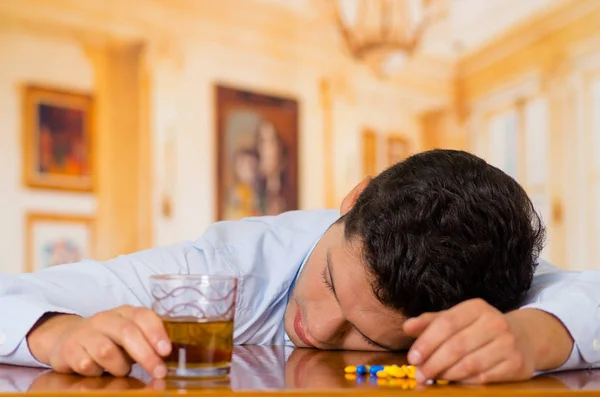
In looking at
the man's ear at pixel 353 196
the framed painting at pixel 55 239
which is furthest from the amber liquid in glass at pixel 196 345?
the framed painting at pixel 55 239

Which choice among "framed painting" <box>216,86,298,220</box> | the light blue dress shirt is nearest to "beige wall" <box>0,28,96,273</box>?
"framed painting" <box>216,86,298,220</box>

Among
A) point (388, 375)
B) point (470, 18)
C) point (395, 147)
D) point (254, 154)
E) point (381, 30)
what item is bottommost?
point (388, 375)

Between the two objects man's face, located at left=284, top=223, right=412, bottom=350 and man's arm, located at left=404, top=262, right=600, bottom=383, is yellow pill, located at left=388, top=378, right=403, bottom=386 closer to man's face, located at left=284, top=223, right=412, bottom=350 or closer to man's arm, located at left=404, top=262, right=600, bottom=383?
man's arm, located at left=404, top=262, right=600, bottom=383

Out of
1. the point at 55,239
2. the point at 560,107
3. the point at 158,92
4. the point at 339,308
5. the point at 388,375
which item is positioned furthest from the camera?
the point at 560,107

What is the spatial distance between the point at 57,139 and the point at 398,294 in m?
5.25

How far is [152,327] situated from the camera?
835 millimetres

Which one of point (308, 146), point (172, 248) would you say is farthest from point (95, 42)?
point (172, 248)

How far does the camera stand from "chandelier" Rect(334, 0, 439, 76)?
568 centimetres

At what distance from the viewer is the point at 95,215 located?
6.11m

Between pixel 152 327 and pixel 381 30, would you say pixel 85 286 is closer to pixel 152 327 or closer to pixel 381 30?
pixel 152 327

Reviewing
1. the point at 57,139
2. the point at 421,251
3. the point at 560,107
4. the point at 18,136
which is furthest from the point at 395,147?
the point at 421,251

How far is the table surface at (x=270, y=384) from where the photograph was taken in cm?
73

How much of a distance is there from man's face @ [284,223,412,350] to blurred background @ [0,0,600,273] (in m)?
4.54

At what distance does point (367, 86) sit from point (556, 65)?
190 cm
